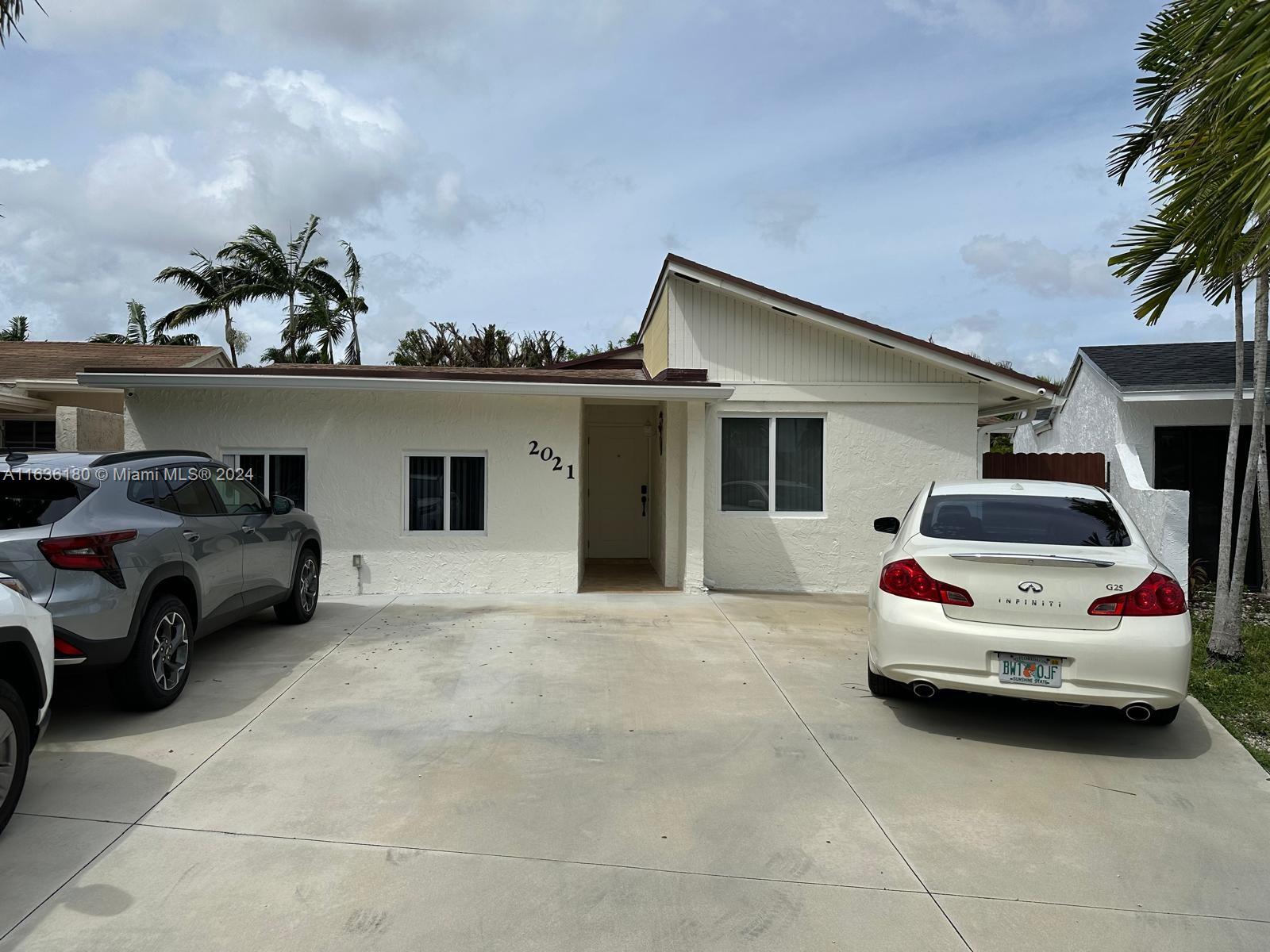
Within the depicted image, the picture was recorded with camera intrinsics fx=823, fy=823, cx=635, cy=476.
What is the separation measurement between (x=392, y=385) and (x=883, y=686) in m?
6.23

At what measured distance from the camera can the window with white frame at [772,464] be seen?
11.2 m

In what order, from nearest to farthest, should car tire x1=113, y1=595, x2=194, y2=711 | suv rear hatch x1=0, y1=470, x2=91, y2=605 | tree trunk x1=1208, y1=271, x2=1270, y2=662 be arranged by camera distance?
suv rear hatch x1=0, y1=470, x2=91, y2=605, car tire x1=113, y1=595, x2=194, y2=711, tree trunk x1=1208, y1=271, x2=1270, y2=662

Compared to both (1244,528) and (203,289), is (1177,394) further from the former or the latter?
(203,289)

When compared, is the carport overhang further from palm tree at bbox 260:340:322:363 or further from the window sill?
palm tree at bbox 260:340:322:363

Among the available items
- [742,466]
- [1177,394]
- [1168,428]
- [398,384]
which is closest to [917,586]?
[742,466]

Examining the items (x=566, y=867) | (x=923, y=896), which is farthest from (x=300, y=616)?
(x=923, y=896)

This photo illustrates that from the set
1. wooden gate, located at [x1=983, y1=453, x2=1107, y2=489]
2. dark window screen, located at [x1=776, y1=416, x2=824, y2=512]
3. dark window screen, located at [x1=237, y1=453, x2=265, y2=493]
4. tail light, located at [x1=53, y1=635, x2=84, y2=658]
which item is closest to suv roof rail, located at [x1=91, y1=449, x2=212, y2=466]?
tail light, located at [x1=53, y1=635, x2=84, y2=658]

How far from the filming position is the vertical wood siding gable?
11125 mm

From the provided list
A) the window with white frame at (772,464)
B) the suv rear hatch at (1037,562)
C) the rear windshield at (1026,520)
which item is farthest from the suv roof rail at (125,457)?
the window with white frame at (772,464)

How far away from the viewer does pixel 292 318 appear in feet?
93.5

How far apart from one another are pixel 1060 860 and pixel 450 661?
4710 millimetres

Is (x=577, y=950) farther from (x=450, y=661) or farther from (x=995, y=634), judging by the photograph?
(x=450, y=661)

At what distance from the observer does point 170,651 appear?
556 centimetres

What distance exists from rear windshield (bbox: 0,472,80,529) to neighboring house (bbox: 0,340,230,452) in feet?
17.7
